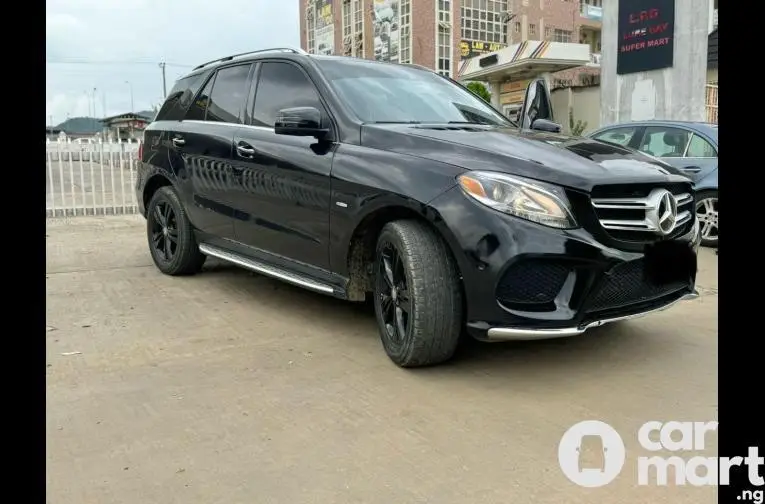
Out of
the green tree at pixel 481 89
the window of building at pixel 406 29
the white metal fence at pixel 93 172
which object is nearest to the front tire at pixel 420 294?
the white metal fence at pixel 93 172

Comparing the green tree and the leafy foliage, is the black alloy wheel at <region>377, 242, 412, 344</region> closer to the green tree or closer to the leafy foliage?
the leafy foliage

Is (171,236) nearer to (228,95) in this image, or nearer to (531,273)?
(228,95)

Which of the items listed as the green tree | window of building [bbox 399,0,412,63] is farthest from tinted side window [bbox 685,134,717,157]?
window of building [bbox 399,0,412,63]

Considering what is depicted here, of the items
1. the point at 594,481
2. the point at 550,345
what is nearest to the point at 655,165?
the point at 550,345

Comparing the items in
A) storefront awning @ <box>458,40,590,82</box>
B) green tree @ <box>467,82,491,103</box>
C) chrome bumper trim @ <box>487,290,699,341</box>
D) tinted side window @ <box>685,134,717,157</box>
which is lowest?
chrome bumper trim @ <box>487,290,699,341</box>

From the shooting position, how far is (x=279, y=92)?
448cm

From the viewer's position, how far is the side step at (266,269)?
3.93m

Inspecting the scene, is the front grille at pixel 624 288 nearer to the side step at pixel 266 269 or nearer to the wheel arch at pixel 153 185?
the side step at pixel 266 269

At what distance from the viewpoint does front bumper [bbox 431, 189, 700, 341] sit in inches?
116

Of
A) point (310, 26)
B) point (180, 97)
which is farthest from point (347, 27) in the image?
point (180, 97)

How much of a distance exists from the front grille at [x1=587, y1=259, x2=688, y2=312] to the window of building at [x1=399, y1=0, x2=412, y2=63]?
5341 centimetres

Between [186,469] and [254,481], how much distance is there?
0.29 meters

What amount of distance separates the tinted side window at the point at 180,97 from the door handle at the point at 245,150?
1.21 metres

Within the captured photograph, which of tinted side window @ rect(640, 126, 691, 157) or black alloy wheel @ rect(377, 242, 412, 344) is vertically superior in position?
tinted side window @ rect(640, 126, 691, 157)
